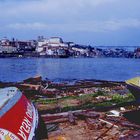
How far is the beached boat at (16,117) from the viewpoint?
8.77m

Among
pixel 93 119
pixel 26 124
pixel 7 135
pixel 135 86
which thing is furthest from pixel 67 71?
pixel 7 135

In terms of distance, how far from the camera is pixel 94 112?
49.6 ft

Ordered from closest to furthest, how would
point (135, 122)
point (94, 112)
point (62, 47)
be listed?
point (135, 122)
point (94, 112)
point (62, 47)

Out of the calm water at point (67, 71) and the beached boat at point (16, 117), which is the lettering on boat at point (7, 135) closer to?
the beached boat at point (16, 117)

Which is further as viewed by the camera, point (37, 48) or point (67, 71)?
point (37, 48)

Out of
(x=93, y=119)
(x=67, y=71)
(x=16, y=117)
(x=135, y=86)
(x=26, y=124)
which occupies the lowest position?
(x=67, y=71)

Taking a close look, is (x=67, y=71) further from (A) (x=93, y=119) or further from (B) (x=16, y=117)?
(B) (x=16, y=117)

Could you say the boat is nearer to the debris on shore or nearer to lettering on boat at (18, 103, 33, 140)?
the debris on shore

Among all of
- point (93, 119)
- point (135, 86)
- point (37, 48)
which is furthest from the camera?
→ point (37, 48)

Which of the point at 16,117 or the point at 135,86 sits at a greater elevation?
the point at 135,86

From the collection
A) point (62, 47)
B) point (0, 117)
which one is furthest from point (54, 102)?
point (62, 47)

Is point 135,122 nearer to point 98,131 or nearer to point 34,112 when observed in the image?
point 98,131

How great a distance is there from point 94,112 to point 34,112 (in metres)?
4.45

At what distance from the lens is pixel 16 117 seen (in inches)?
383
